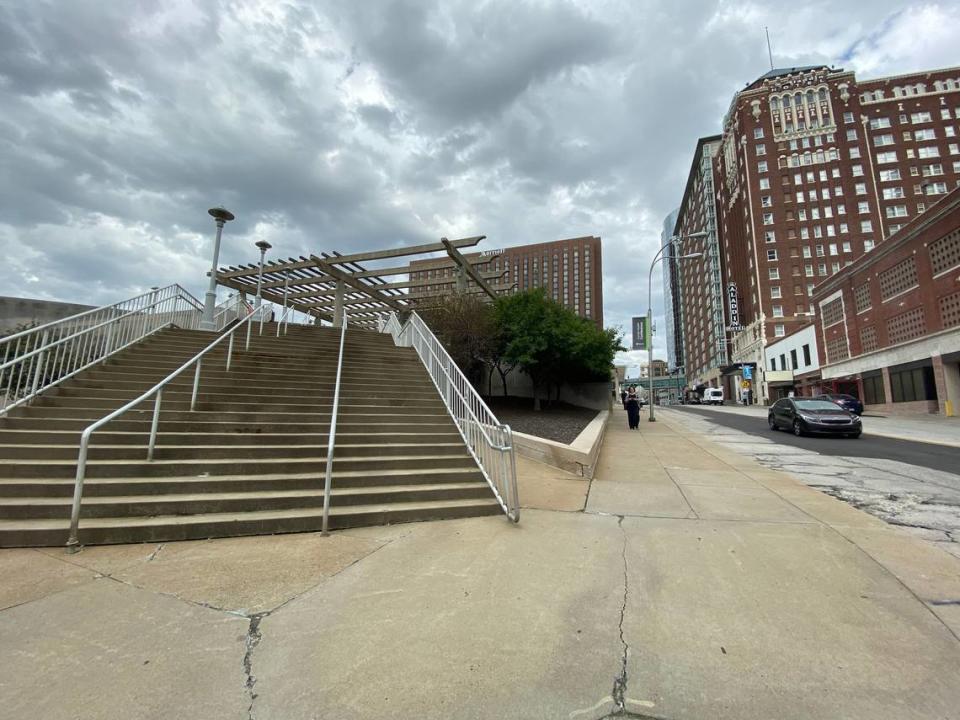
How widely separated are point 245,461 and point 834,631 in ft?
20.0

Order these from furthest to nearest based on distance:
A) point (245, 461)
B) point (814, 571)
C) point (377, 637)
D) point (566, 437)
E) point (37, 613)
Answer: point (566, 437) → point (245, 461) → point (814, 571) → point (37, 613) → point (377, 637)

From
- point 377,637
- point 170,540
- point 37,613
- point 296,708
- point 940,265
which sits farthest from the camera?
point 940,265

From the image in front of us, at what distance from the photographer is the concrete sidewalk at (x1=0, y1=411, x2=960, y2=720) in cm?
207

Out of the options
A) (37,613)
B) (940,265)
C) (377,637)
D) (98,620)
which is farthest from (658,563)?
(940,265)

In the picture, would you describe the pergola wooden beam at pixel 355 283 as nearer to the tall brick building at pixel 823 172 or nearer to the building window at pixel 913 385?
the building window at pixel 913 385

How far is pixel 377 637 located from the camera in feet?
8.61

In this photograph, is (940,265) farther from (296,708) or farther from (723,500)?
(296,708)

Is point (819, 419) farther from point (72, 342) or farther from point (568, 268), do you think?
point (568, 268)

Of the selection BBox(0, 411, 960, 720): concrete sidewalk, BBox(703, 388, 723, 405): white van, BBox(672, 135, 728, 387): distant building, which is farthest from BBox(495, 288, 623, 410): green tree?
BBox(672, 135, 728, 387): distant building

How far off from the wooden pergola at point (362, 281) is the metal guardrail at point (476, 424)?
549cm

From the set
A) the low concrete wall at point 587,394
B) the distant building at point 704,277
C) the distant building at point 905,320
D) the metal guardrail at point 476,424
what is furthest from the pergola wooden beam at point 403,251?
the distant building at point 704,277

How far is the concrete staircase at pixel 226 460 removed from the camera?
14.8 feet

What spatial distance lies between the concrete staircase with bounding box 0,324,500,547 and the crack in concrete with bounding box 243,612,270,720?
191 cm

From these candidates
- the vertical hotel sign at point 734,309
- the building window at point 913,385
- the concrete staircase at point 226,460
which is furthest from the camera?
the vertical hotel sign at point 734,309
